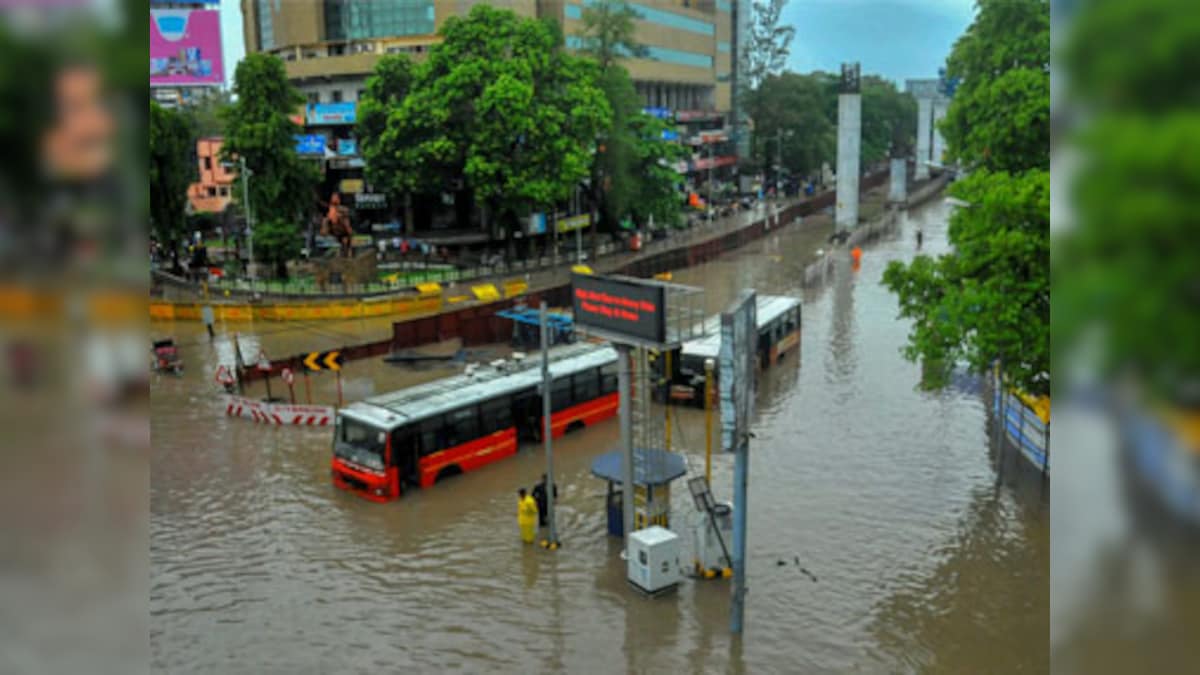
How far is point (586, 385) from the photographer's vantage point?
22.5 meters

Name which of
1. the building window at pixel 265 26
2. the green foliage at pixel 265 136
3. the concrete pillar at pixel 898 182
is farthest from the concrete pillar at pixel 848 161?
the building window at pixel 265 26

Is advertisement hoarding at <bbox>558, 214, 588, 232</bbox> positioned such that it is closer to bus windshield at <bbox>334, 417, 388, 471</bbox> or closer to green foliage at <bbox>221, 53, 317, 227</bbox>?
green foliage at <bbox>221, 53, 317, 227</bbox>

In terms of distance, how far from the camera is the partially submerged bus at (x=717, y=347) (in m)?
24.1

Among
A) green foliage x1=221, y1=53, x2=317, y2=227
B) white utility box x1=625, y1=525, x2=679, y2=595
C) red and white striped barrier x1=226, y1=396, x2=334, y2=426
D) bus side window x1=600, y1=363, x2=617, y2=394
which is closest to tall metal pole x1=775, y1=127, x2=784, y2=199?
green foliage x1=221, y1=53, x2=317, y2=227

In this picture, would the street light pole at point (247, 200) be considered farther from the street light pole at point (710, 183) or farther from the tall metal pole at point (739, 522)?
the street light pole at point (710, 183)

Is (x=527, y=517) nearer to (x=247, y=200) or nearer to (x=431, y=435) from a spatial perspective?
(x=431, y=435)

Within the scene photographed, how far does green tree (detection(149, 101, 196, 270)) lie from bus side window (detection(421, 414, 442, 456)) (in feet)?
79.3

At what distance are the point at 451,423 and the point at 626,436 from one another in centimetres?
552

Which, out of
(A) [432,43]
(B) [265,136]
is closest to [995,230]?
(B) [265,136]

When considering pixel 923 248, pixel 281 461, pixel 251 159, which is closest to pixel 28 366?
pixel 281 461

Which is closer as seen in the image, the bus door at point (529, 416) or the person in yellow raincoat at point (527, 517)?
the person in yellow raincoat at point (527, 517)

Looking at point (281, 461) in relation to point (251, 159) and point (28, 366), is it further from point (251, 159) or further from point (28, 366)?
point (251, 159)

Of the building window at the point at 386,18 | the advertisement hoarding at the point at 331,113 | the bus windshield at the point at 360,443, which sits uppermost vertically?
the building window at the point at 386,18

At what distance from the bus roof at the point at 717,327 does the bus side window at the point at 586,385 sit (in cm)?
220
